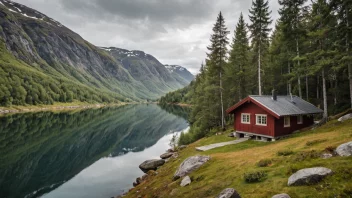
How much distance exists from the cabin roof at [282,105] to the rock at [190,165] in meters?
14.5

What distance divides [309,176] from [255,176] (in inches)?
144

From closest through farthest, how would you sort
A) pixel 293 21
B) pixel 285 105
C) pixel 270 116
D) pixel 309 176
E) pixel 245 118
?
pixel 309 176
pixel 270 116
pixel 285 105
pixel 245 118
pixel 293 21

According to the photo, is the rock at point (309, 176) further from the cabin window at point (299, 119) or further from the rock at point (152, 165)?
the rock at point (152, 165)

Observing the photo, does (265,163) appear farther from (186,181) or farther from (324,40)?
(324,40)

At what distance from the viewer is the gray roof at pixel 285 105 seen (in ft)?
117

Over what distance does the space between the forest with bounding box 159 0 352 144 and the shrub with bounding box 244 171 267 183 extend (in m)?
22.3

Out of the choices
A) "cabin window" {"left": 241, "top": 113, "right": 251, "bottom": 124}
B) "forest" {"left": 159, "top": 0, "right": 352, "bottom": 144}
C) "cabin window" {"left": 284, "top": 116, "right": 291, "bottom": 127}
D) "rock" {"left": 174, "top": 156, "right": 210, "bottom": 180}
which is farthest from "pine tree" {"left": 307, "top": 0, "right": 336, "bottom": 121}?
"rock" {"left": 174, "top": 156, "right": 210, "bottom": 180}

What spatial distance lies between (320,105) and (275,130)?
22.7 metres

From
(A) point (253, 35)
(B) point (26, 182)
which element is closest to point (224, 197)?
(B) point (26, 182)

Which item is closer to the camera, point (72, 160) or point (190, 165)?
point (190, 165)

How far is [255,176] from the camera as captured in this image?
55.9 ft

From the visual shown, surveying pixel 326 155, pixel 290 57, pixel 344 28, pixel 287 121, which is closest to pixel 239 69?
pixel 290 57

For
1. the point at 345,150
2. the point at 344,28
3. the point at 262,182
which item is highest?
the point at 344,28

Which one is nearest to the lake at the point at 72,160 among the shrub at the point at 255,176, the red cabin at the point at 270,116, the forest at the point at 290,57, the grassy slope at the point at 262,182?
the grassy slope at the point at 262,182
